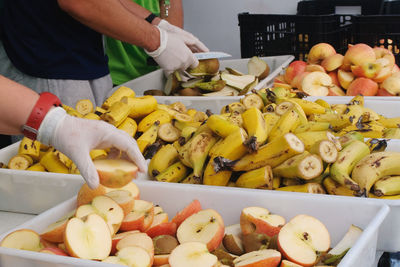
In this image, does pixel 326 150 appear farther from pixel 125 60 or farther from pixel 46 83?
pixel 125 60

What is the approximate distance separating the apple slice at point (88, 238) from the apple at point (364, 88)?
1.31 m

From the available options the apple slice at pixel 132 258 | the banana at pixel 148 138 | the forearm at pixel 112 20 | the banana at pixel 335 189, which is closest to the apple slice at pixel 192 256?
the apple slice at pixel 132 258

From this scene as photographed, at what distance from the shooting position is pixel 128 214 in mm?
1046

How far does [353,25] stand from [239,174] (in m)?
1.43

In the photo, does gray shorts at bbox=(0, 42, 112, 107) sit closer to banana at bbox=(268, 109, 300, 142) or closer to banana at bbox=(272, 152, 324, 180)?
banana at bbox=(268, 109, 300, 142)

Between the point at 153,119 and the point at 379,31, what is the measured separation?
4.09 ft

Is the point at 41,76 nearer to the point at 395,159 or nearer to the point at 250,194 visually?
the point at 250,194

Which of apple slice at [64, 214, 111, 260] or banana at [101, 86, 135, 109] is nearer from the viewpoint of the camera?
apple slice at [64, 214, 111, 260]

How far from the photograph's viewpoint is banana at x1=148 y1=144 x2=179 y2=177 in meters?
1.32

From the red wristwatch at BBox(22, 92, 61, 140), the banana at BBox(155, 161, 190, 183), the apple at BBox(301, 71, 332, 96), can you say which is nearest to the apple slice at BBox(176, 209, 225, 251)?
the banana at BBox(155, 161, 190, 183)

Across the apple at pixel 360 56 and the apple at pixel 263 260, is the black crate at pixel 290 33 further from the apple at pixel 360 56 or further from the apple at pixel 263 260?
the apple at pixel 263 260

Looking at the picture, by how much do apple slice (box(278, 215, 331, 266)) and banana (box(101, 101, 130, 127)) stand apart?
0.69m

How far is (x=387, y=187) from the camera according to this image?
3.62 ft

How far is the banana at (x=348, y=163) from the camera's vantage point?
1101 millimetres
